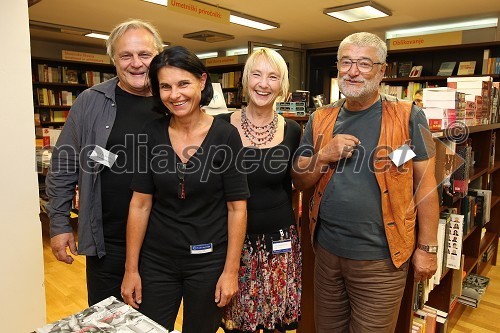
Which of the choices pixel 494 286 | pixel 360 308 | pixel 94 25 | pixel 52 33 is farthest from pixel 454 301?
pixel 52 33

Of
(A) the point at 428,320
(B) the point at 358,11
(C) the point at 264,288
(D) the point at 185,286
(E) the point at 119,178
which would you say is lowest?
(A) the point at 428,320

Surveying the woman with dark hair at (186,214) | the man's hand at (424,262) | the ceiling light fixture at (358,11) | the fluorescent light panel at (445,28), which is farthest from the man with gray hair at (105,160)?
the fluorescent light panel at (445,28)

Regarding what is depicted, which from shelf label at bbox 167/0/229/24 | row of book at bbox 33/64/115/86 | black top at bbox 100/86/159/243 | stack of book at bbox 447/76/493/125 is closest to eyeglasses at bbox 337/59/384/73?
black top at bbox 100/86/159/243

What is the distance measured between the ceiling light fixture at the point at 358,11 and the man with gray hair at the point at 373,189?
14.2 feet

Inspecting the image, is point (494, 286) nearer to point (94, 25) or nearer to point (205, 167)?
point (205, 167)

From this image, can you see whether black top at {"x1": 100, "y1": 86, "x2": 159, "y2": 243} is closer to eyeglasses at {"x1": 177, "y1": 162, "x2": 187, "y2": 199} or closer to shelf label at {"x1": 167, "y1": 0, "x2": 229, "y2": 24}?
eyeglasses at {"x1": 177, "y1": 162, "x2": 187, "y2": 199}

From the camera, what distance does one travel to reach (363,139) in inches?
58.7

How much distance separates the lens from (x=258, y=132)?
1.61m

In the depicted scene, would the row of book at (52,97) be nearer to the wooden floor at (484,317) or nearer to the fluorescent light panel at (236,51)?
the fluorescent light panel at (236,51)

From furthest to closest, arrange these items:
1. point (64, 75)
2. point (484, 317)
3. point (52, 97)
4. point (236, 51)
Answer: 1. point (236, 51)
2. point (64, 75)
3. point (52, 97)
4. point (484, 317)

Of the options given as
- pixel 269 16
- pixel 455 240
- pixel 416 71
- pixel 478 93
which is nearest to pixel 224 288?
pixel 455 240

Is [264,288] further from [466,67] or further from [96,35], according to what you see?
[96,35]

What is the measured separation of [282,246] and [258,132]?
1.60ft

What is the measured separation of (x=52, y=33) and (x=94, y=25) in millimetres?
1255
